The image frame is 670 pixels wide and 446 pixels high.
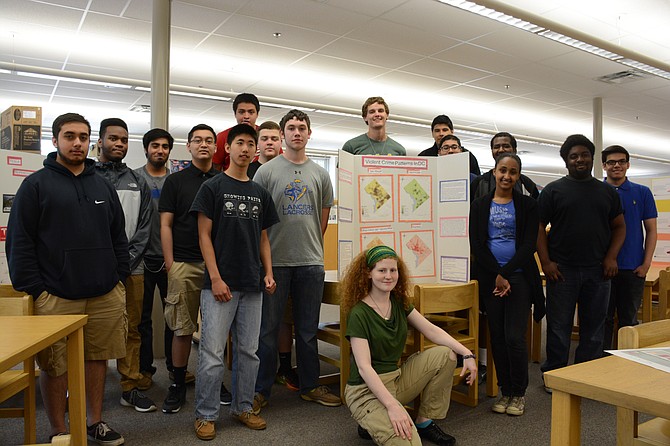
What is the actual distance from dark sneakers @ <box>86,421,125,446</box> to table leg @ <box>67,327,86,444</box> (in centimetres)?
45

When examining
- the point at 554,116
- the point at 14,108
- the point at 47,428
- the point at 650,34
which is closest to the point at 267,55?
the point at 14,108

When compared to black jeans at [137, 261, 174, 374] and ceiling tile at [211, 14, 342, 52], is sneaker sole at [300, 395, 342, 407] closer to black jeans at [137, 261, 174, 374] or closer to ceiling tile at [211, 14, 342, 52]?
black jeans at [137, 261, 174, 374]

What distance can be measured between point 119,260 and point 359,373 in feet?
4.38

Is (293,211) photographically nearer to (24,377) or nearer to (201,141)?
(201,141)

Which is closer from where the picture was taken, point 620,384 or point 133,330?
point 620,384

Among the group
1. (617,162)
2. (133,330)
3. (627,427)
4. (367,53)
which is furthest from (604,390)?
(367,53)

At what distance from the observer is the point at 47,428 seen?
2705 mm

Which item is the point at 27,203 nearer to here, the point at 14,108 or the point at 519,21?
the point at 14,108

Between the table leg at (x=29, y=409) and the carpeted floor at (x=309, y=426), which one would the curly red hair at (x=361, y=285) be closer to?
the carpeted floor at (x=309, y=426)

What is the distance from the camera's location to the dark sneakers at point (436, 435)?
2527 millimetres

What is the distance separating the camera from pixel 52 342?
5.73 feet

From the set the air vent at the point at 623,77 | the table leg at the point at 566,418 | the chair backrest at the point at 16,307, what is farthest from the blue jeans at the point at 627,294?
the air vent at the point at 623,77

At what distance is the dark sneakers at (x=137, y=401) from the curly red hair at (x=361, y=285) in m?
1.34

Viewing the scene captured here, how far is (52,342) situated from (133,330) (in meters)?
1.54
